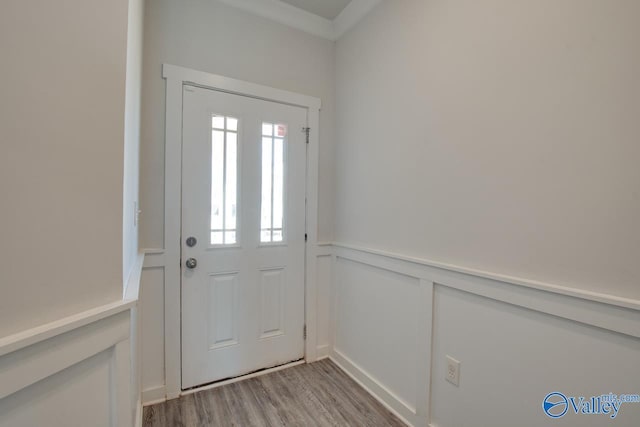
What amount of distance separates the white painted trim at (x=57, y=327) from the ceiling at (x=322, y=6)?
224 cm

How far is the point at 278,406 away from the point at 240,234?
1.13 meters

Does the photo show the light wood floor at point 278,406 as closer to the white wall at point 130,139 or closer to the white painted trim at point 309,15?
the white wall at point 130,139

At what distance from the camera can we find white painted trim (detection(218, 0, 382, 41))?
2.02m

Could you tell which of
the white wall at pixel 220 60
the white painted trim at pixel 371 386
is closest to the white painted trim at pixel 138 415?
the white wall at pixel 220 60

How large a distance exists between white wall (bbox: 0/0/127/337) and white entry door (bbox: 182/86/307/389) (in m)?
1.09

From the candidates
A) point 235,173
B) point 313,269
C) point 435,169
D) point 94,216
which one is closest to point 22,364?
point 94,216

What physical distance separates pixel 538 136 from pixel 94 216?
155 centimetres

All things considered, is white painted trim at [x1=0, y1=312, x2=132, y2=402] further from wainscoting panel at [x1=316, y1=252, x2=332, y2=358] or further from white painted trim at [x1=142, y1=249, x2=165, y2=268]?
wainscoting panel at [x1=316, y1=252, x2=332, y2=358]

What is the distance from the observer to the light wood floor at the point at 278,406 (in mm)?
1649

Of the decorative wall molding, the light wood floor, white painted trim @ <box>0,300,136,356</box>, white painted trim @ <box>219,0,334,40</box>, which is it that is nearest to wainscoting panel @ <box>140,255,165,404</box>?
the light wood floor

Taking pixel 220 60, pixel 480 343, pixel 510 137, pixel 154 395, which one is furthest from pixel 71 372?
pixel 220 60

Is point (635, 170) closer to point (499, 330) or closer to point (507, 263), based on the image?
point (507, 263)

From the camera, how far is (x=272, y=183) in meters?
2.15

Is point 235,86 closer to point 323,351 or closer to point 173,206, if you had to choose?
point 173,206
